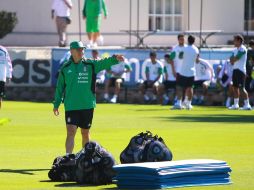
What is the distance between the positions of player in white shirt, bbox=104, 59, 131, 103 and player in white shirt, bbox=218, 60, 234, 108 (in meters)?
3.18

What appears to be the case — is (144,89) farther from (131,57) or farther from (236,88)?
(236,88)

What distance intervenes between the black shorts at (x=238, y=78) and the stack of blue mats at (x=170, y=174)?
18.1 m

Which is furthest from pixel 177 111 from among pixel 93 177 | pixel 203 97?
pixel 93 177

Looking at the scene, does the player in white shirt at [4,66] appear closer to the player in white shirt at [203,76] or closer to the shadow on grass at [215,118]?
the shadow on grass at [215,118]

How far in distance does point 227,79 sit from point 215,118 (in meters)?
6.34

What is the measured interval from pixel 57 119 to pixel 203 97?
333 inches

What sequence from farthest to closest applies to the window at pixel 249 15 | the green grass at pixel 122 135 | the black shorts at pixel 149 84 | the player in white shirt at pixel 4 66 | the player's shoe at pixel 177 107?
the window at pixel 249 15
the black shorts at pixel 149 84
the player's shoe at pixel 177 107
the player in white shirt at pixel 4 66
the green grass at pixel 122 135

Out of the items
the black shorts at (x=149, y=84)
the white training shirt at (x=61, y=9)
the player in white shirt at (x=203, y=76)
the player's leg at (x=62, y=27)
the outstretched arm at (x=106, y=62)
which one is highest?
the white training shirt at (x=61, y=9)

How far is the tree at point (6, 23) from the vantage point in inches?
1606

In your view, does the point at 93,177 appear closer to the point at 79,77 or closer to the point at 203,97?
the point at 79,77

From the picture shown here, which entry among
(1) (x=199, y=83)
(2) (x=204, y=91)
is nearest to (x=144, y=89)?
(1) (x=199, y=83)

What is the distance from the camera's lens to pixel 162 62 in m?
37.6

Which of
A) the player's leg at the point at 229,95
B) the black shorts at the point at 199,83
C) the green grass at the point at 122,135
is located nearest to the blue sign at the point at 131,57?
the black shorts at the point at 199,83

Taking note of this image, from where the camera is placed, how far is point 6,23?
41031 millimetres
